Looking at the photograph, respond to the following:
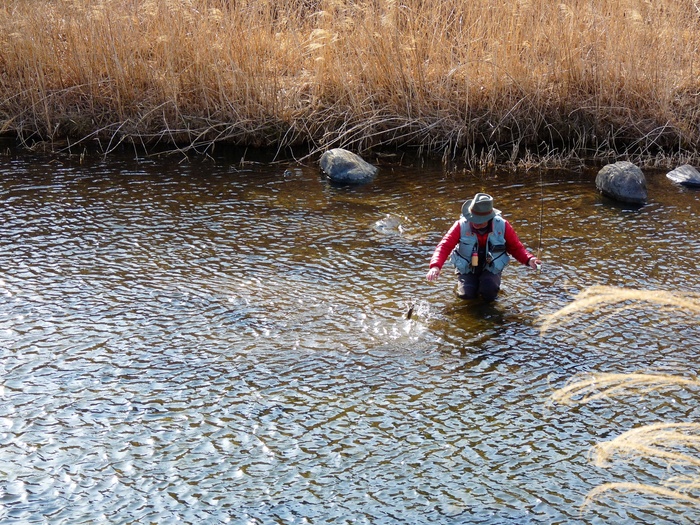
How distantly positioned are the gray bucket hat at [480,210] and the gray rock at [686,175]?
373 cm

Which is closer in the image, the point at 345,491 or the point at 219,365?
the point at 345,491

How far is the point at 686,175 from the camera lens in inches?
344

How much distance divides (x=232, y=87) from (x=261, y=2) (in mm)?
1114

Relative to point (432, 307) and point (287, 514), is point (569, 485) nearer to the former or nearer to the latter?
point (287, 514)

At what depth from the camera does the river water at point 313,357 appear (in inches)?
153

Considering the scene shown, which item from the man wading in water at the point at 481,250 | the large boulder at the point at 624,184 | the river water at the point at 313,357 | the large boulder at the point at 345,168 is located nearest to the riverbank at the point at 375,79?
the large boulder at the point at 345,168

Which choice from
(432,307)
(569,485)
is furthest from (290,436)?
(432,307)

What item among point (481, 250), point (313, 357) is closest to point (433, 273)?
point (481, 250)

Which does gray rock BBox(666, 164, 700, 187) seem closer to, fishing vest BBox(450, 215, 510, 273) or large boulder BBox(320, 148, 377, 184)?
large boulder BBox(320, 148, 377, 184)

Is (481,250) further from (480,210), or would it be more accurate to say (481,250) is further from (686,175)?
(686,175)

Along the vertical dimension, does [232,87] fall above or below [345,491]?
above

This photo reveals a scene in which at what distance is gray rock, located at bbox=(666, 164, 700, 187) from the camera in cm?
866

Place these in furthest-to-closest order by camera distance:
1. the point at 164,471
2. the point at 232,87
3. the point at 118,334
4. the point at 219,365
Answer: the point at 232,87 → the point at 118,334 → the point at 219,365 → the point at 164,471

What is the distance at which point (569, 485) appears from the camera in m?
3.93
